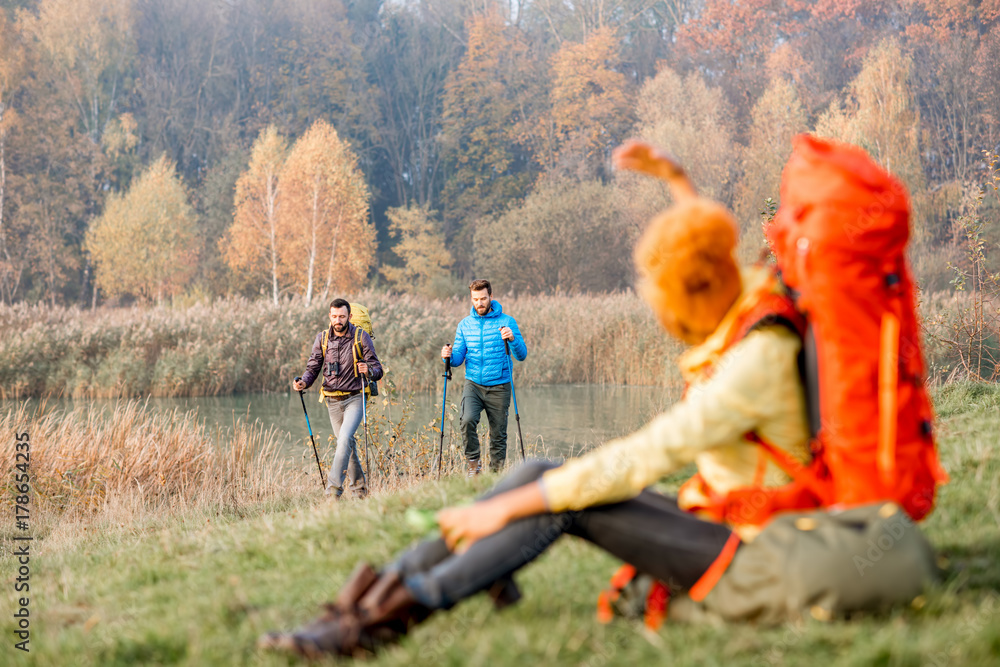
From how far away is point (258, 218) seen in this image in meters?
34.3

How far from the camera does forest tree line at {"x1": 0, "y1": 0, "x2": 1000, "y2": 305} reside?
3303cm

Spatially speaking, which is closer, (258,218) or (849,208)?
(849,208)

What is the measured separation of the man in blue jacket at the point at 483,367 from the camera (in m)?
7.97

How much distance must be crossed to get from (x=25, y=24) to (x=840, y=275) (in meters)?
42.5

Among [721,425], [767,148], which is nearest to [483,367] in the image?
[721,425]

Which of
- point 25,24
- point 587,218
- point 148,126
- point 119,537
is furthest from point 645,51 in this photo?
point 119,537

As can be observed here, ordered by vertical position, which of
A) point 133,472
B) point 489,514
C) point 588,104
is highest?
point 588,104

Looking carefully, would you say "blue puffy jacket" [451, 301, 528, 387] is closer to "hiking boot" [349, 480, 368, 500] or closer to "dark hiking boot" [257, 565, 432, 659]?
"hiking boot" [349, 480, 368, 500]

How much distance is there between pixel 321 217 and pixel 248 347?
1685cm

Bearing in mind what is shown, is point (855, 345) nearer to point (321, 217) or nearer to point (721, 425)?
point (721, 425)

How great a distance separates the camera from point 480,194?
44594mm

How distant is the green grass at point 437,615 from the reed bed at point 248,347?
11769mm

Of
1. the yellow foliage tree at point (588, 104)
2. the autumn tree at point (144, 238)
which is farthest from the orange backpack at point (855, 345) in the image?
the yellow foliage tree at point (588, 104)

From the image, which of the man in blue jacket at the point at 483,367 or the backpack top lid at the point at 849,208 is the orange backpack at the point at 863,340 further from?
the man in blue jacket at the point at 483,367
